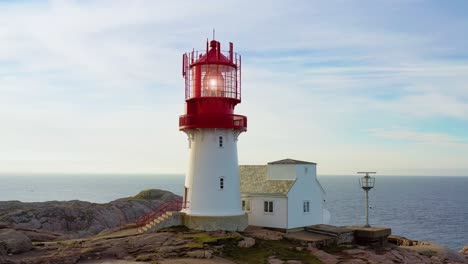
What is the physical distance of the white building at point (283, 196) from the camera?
130 feet

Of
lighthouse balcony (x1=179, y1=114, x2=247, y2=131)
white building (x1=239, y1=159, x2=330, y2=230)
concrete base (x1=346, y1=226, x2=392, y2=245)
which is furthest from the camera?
concrete base (x1=346, y1=226, x2=392, y2=245)

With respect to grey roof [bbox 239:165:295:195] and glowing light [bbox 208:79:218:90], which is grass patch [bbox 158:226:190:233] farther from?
glowing light [bbox 208:79:218:90]

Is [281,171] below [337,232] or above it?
above

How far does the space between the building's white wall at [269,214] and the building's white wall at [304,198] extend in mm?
492

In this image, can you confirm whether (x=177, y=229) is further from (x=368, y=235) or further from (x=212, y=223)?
(x=368, y=235)

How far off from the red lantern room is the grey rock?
13748mm

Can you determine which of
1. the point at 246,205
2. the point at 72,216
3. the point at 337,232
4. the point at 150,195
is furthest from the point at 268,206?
the point at 150,195

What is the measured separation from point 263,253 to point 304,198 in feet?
33.7

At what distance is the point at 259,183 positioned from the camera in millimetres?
42125

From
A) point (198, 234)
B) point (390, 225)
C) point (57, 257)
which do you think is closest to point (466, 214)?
point (390, 225)

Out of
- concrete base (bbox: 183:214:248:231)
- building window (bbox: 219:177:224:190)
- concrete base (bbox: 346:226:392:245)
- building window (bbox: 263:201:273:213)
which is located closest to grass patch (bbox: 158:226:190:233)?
concrete base (bbox: 183:214:248:231)

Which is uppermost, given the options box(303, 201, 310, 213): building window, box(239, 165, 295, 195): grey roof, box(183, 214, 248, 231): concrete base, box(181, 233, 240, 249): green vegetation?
box(239, 165, 295, 195): grey roof

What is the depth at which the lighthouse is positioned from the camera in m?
36.9

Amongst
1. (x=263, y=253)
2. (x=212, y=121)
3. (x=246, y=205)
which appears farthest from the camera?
(x=246, y=205)
